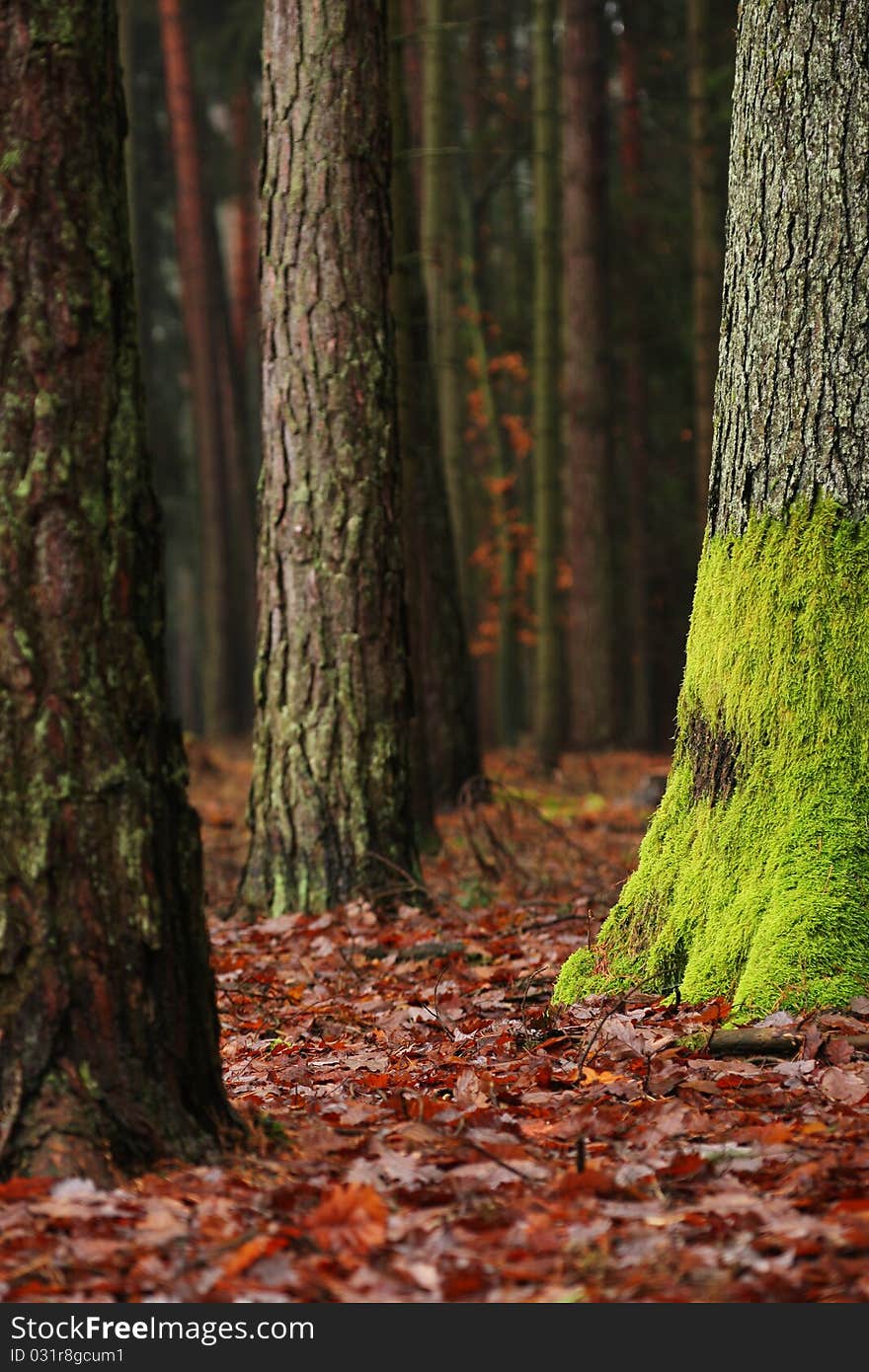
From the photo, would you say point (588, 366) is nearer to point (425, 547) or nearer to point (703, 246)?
point (703, 246)

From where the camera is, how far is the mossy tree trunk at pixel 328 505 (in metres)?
6.70

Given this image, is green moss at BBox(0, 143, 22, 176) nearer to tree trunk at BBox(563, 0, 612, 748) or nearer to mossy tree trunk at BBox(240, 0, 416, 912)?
mossy tree trunk at BBox(240, 0, 416, 912)

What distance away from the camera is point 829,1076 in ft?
11.6

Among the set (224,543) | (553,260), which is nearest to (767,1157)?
(553,260)

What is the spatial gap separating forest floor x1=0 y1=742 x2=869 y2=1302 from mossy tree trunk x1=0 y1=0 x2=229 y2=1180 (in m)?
0.22

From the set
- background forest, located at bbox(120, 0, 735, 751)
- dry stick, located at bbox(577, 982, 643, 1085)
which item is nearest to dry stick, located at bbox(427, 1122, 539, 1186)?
dry stick, located at bbox(577, 982, 643, 1085)

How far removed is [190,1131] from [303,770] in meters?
3.63

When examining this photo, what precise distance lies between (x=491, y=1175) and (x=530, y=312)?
79.2ft

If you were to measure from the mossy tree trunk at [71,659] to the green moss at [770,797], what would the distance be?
6.24 ft

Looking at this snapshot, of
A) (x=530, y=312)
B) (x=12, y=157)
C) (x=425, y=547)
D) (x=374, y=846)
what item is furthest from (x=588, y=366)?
(x=12, y=157)

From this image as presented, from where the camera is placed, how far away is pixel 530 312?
25750mm

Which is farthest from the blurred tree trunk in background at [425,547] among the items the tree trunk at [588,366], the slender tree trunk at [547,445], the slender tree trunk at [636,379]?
the slender tree trunk at [636,379]

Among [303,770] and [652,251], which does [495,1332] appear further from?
[652,251]

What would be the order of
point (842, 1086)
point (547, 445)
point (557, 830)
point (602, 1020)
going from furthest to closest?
point (547, 445), point (557, 830), point (602, 1020), point (842, 1086)
